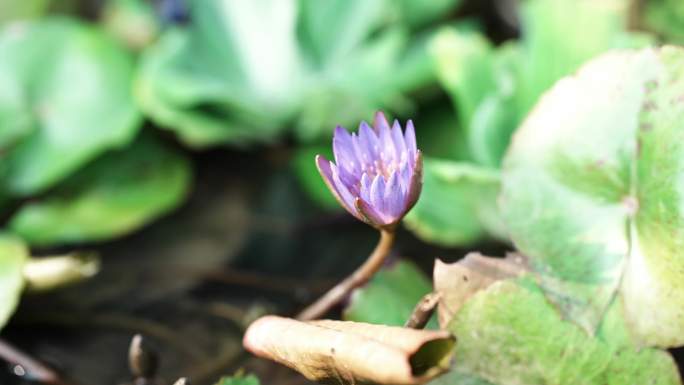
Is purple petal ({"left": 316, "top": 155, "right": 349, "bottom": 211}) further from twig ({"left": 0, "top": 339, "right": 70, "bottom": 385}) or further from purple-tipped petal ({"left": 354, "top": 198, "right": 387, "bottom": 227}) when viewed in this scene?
twig ({"left": 0, "top": 339, "right": 70, "bottom": 385})

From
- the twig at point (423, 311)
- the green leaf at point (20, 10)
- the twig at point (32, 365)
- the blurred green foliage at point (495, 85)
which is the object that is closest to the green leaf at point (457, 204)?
the blurred green foliage at point (495, 85)

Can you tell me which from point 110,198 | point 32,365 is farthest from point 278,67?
point 32,365

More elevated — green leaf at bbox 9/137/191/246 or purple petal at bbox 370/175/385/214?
purple petal at bbox 370/175/385/214

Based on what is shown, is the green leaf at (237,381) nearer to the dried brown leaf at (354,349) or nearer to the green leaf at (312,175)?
the dried brown leaf at (354,349)

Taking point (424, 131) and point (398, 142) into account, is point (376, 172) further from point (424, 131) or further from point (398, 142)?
point (424, 131)

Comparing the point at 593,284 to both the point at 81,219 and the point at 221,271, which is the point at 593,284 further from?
the point at 81,219

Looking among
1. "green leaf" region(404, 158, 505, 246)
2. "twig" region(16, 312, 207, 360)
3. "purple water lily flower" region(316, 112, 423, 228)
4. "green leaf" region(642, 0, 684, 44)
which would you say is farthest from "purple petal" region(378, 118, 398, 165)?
"green leaf" region(642, 0, 684, 44)
